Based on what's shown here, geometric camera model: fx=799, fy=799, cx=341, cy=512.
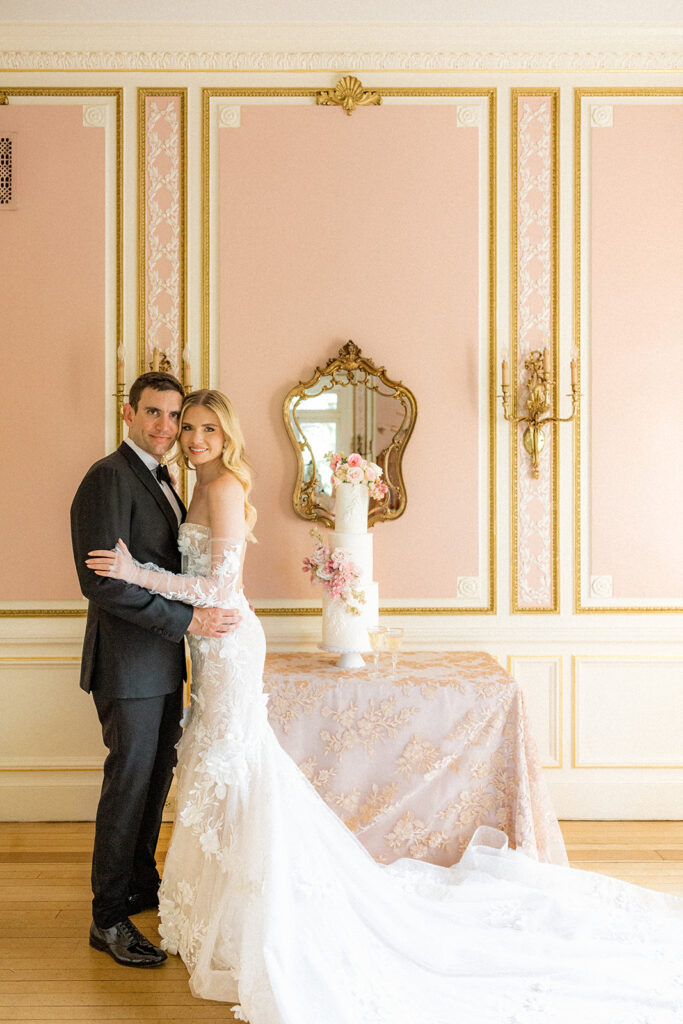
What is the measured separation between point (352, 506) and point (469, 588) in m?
0.90

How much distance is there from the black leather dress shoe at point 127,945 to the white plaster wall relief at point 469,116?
3747 millimetres

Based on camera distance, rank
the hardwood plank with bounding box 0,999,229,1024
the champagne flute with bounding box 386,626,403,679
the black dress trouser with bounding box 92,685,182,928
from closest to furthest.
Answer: the hardwood plank with bounding box 0,999,229,1024, the black dress trouser with bounding box 92,685,182,928, the champagne flute with bounding box 386,626,403,679

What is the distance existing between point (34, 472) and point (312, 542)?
140cm

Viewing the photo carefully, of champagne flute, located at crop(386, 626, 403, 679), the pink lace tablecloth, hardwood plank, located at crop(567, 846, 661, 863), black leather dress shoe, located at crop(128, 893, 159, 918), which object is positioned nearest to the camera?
black leather dress shoe, located at crop(128, 893, 159, 918)

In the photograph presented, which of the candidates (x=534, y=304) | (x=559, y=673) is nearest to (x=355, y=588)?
(x=559, y=673)

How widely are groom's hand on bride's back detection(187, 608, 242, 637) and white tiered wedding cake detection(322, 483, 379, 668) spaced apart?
804mm

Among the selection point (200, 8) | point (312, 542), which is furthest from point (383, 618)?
point (200, 8)

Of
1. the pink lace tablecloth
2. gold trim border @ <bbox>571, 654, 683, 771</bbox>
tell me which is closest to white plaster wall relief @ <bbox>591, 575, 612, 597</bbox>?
gold trim border @ <bbox>571, 654, 683, 771</bbox>

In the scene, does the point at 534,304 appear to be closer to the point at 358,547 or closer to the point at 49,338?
the point at 358,547

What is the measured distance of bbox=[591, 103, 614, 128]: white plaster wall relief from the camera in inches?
154

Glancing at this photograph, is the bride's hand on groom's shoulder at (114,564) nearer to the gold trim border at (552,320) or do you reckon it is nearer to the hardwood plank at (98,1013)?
the hardwood plank at (98,1013)

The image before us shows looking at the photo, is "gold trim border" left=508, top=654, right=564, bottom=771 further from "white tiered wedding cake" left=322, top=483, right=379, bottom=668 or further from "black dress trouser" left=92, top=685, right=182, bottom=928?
"black dress trouser" left=92, top=685, right=182, bottom=928

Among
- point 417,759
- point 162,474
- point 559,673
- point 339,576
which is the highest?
point 162,474

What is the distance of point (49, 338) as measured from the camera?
390 centimetres
